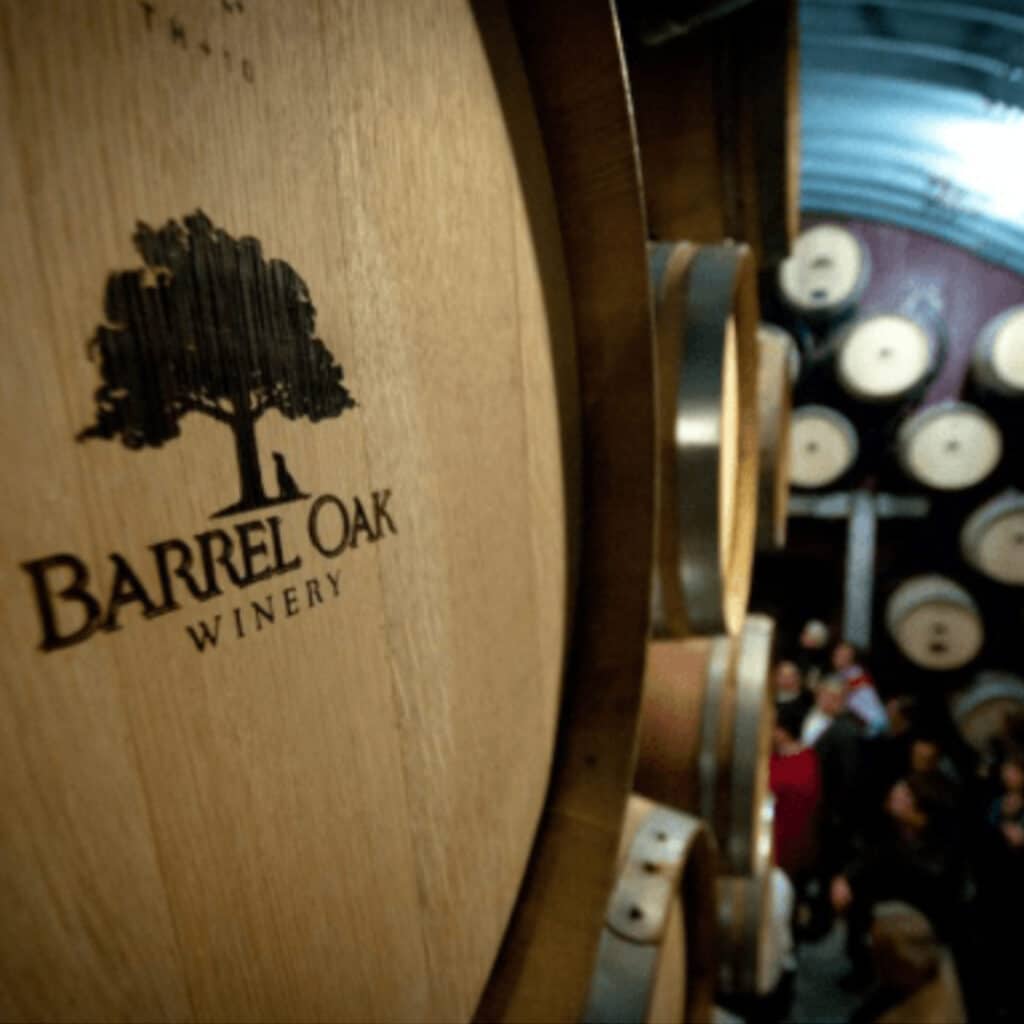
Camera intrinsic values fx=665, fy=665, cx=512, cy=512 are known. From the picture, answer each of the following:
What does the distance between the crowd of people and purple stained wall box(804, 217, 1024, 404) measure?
317cm

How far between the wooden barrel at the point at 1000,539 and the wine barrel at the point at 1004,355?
90 centimetres

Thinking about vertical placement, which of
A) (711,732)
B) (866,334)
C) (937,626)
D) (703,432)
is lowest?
(937,626)

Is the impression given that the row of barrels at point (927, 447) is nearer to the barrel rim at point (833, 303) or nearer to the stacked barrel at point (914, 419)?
the stacked barrel at point (914, 419)

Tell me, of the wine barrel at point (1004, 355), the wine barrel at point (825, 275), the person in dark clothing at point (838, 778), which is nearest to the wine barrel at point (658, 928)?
the person in dark clothing at point (838, 778)

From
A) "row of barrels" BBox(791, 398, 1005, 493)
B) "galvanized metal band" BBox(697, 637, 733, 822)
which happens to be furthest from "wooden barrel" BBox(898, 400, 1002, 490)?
"galvanized metal band" BBox(697, 637, 733, 822)

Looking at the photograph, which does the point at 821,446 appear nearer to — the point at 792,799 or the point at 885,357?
the point at 885,357

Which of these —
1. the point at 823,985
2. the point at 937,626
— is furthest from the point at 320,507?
the point at 937,626

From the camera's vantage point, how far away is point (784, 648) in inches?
265

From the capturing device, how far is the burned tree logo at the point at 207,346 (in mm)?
411

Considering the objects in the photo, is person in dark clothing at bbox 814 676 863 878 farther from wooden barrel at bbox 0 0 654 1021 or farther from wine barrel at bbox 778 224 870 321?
wooden barrel at bbox 0 0 654 1021

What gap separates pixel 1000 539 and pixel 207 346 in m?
6.47

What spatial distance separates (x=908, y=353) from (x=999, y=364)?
70 centimetres

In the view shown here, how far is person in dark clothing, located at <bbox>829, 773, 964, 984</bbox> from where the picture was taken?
3.79 m

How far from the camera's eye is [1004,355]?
5215 mm
